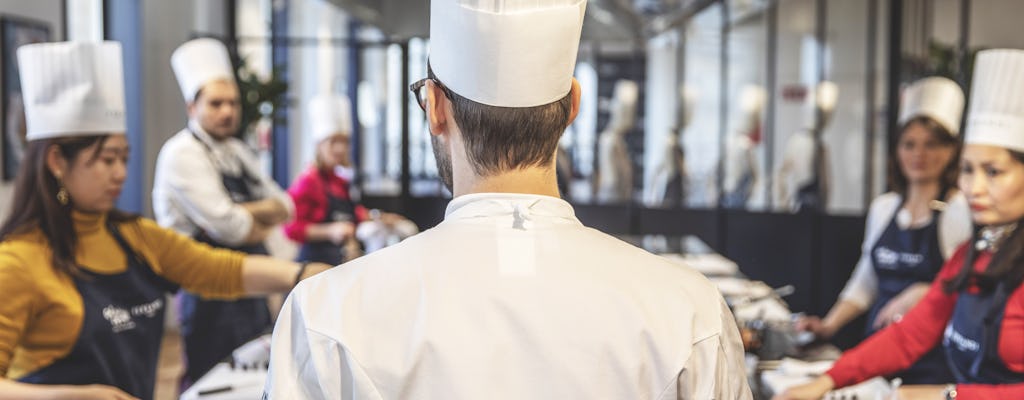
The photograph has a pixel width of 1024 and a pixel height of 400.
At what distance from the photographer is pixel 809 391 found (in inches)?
79.9

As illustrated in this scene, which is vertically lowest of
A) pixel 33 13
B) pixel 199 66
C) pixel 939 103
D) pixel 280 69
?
pixel 939 103

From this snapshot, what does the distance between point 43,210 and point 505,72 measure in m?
1.15

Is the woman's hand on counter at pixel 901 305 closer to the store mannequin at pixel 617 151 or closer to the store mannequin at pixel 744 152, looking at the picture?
the store mannequin at pixel 744 152

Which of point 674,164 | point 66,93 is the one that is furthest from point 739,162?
point 66,93

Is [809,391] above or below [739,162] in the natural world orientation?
below

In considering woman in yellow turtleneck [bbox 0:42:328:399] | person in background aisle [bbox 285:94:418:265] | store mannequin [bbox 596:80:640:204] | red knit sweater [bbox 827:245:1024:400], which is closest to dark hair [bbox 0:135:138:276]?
woman in yellow turtleneck [bbox 0:42:328:399]

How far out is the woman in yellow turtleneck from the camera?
1.82 meters

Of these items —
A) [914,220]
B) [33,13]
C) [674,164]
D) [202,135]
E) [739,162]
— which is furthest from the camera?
[674,164]

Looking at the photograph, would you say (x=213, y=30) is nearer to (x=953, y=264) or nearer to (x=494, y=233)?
(x=953, y=264)

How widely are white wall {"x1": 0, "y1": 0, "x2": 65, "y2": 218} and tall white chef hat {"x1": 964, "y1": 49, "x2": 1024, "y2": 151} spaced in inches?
154

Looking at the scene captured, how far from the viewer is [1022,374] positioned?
6.30 ft

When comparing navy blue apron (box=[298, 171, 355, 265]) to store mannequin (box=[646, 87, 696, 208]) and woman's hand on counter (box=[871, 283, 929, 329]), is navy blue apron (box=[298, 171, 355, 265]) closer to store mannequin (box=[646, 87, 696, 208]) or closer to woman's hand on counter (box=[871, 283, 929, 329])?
woman's hand on counter (box=[871, 283, 929, 329])

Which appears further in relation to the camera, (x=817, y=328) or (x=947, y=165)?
(x=947, y=165)

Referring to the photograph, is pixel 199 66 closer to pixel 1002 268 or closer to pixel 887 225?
pixel 887 225
